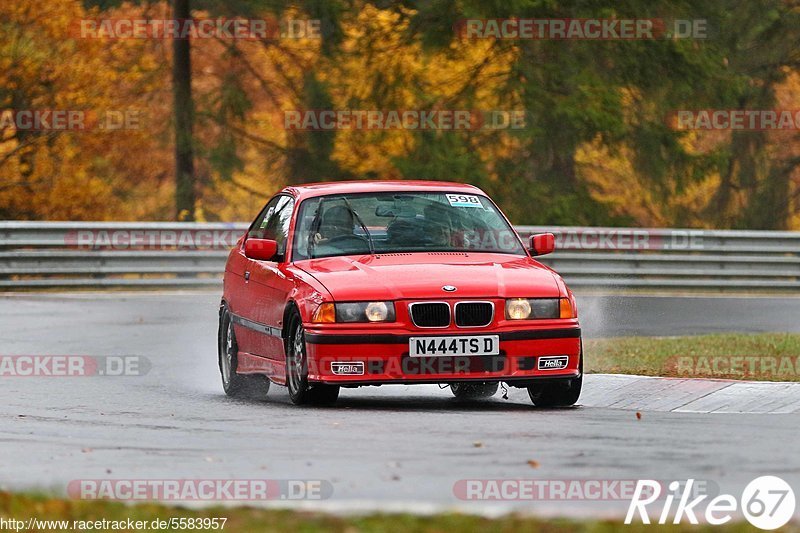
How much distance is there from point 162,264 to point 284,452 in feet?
56.4

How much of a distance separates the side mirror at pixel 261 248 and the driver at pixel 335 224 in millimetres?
315

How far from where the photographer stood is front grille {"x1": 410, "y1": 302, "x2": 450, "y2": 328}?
11.1 metres

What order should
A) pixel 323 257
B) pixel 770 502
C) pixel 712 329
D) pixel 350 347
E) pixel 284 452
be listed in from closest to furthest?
pixel 770 502, pixel 284 452, pixel 350 347, pixel 323 257, pixel 712 329

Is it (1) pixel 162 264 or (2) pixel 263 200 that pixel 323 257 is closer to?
(1) pixel 162 264

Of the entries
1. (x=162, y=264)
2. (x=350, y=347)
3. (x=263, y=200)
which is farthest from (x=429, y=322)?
(x=263, y=200)

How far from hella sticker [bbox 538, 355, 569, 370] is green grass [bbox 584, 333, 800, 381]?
90.9 inches

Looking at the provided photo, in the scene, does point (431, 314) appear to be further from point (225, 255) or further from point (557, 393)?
point (225, 255)

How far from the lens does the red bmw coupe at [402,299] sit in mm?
Answer: 11031

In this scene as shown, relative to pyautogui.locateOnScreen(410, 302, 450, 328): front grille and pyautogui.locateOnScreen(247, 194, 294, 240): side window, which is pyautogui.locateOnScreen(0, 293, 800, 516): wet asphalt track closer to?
pyautogui.locateOnScreen(410, 302, 450, 328): front grille

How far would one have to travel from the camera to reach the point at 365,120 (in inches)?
1455

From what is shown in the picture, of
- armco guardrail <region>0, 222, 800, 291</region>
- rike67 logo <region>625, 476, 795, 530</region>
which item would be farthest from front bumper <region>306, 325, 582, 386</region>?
armco guardrail <region>0, 222, 800, 291</region>
